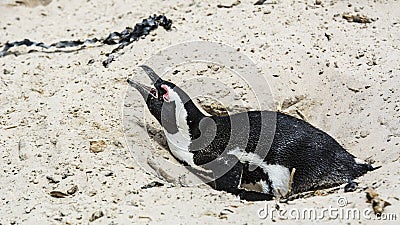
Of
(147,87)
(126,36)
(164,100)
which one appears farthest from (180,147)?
(126,36)

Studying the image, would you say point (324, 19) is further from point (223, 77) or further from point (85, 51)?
point (85, 51)

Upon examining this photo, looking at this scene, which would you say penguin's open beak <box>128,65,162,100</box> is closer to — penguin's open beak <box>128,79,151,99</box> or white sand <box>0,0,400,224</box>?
penguin's open beak <box>128,79,151,99</box>

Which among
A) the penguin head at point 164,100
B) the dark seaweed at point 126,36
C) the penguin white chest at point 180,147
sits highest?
the dark seaweed at point 126,36

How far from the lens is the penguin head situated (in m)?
2.50

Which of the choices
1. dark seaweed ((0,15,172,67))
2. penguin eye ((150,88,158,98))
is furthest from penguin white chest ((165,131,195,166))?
dark seaweed ((0,15,172,67))

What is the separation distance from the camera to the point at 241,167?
233cm

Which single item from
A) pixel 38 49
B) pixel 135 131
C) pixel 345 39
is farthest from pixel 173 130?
pixel 38 49

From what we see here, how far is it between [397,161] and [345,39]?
1.11 meters

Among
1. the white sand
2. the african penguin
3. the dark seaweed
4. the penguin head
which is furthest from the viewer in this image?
the dark seaweed

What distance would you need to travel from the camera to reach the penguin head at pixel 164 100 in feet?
8.21

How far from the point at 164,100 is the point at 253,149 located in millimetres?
475

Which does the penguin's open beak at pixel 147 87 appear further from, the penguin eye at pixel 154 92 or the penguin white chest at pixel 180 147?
the penguin white chest at pixel 180 147

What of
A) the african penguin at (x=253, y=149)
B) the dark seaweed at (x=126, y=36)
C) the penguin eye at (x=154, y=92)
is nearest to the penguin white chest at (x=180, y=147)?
the african penguin at (x=253, y=149)

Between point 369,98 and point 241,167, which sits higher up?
point 369,98
